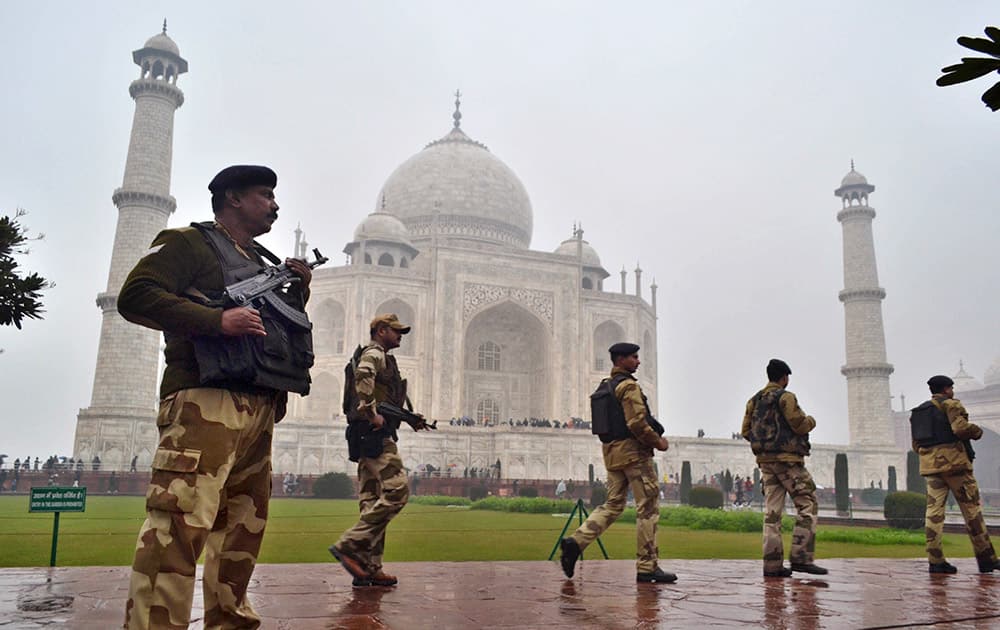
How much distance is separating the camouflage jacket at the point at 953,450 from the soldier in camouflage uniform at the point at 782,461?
3.51 feet

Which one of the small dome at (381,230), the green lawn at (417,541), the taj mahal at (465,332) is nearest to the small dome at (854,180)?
the taj mahal at (465,332)

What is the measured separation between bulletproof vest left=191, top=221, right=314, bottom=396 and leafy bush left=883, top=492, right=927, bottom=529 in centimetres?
1131

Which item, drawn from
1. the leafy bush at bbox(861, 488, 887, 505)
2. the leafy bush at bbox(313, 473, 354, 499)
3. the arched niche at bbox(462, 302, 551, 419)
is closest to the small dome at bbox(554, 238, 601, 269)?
the arched niche at bbox(462, 302, 551, 419)

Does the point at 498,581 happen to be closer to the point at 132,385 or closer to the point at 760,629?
the point at 760,629

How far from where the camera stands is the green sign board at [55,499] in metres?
5.67

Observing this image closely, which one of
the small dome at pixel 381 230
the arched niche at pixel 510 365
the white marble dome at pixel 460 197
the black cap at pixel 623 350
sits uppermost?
the white marble dome at pixel 460 197

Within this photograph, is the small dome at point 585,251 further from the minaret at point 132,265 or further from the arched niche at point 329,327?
the minaret at point 132,265

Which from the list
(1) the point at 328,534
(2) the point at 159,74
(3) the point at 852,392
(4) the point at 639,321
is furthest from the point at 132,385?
(3) the point at 852,392

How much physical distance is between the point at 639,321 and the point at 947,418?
2972 cm

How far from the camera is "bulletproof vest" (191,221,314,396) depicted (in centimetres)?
243

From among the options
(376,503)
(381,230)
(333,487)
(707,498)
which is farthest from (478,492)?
(381,230)

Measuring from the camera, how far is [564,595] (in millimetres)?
4121

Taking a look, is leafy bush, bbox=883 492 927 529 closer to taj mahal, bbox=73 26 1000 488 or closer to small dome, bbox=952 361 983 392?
taj mahal, bbox=73 26 1000 488

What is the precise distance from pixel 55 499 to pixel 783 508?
16.6 feet
